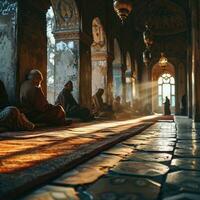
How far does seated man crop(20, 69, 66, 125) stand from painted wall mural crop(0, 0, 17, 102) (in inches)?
10.5

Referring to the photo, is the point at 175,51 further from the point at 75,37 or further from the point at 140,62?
the point at 75,37

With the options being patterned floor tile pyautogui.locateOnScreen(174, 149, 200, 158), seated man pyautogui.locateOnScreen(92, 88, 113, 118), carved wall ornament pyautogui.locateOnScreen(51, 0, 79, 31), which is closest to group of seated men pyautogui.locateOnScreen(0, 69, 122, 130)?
patterned floor tile pyautogui.locateOnScreen(174, 149, 200, 158)

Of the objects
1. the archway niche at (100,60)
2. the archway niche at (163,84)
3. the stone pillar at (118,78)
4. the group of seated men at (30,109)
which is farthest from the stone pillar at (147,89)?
the group of seated men at (30,109)

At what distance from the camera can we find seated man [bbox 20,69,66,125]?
5793mm

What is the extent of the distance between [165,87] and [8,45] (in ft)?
96.5

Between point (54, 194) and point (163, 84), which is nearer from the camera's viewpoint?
point (54, 194)

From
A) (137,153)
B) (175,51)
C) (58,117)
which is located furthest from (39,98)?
(175,51)

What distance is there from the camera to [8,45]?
19.5ft

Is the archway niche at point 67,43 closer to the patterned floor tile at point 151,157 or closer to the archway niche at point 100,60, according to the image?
the archway niche at point 100,60

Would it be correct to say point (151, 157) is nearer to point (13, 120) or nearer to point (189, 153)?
point (189, 153)

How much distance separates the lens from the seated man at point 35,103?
579 centimetres

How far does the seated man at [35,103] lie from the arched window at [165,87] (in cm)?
2812

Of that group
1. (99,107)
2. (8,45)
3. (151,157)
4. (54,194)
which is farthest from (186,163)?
(99,107)

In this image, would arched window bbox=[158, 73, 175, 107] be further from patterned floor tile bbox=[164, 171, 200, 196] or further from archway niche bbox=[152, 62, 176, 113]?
patterned floor tile bbox=[164, 171, 200, 196]
